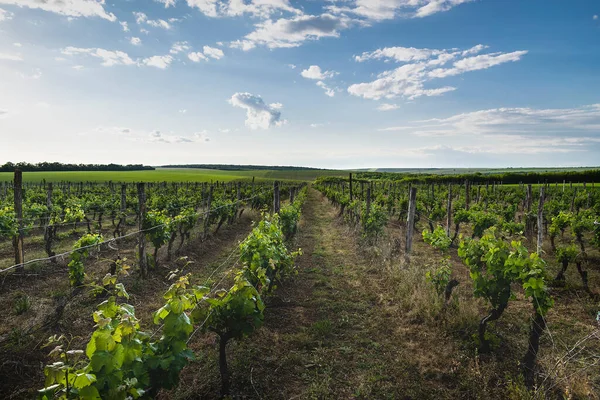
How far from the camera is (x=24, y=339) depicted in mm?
5578

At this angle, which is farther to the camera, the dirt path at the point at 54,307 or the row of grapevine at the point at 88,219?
the row of grapevine at the point at 88,219

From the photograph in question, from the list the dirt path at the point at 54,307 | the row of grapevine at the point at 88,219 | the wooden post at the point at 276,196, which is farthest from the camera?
the wooden post at the point at 276,196

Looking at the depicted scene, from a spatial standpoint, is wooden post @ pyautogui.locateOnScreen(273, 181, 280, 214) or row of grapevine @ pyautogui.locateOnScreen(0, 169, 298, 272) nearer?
row of grapevine @ pyautogui.locateOnScreen(0, 169, 298, 272)

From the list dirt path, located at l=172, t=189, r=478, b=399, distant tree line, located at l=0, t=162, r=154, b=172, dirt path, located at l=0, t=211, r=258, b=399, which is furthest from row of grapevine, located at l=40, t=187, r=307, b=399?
distant tree line, located at l=0, t=162, r=154, b=172

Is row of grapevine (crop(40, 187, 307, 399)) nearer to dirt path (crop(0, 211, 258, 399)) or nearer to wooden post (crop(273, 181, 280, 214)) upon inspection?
dirt path (crop(0, 211, 258, 399))

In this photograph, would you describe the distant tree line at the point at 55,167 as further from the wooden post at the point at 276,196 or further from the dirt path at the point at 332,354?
the dirt path at the point at 332,354

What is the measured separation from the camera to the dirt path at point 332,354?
14.8ft

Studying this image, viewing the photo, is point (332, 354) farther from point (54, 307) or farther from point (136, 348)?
point (54, 307)

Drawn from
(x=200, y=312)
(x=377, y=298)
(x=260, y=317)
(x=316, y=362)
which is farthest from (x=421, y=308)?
→ (x=200, y=312)

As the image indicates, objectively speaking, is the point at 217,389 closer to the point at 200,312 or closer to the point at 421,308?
the point at 200,312

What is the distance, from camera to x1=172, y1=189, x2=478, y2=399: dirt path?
4.50 m

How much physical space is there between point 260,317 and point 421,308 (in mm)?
3728

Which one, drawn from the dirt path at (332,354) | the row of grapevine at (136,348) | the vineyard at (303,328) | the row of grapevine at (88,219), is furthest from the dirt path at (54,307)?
the dirt path at (332,354)

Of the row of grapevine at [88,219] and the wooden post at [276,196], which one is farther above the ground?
the wooden post at [276,196]
